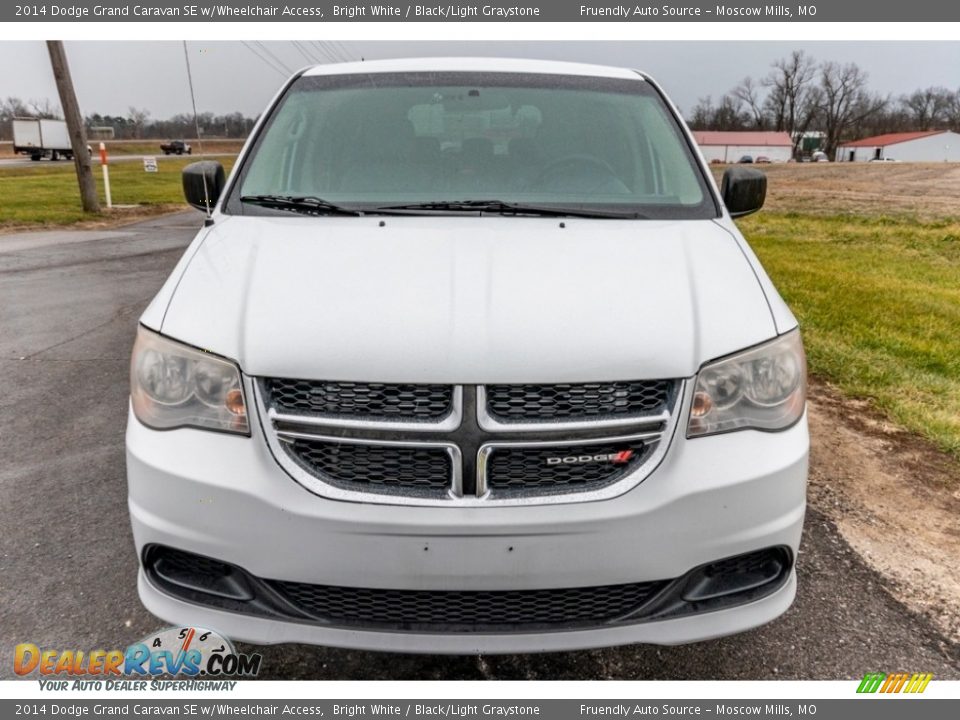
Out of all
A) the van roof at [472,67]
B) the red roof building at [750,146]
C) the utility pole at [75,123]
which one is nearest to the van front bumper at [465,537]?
the van roof at [472,67]

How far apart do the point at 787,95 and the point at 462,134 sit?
10706 cm

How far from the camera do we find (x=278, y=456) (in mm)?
1938

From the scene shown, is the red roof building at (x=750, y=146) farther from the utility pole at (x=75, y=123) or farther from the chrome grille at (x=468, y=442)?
the chrome grille at (x=468, y=442)

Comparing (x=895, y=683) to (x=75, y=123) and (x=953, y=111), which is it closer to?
(x=75, y=123)

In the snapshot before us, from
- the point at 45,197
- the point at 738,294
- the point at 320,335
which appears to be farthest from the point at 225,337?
the point at 45,197

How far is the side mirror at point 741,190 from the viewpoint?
127 inches

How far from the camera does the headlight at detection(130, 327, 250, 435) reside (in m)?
2.00

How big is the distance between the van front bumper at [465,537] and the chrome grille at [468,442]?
47mm

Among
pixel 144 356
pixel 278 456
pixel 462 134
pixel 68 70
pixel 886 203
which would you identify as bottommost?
pixel 886 203

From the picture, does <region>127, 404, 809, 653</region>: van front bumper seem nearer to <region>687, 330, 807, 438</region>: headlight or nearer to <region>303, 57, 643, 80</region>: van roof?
<region>687, 330, 807, 438</region>: headlight

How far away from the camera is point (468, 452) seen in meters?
1.89

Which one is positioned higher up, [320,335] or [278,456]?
[320,335]

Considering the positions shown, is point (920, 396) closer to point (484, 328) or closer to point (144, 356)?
point (484, 328)

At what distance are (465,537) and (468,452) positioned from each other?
0.21m
